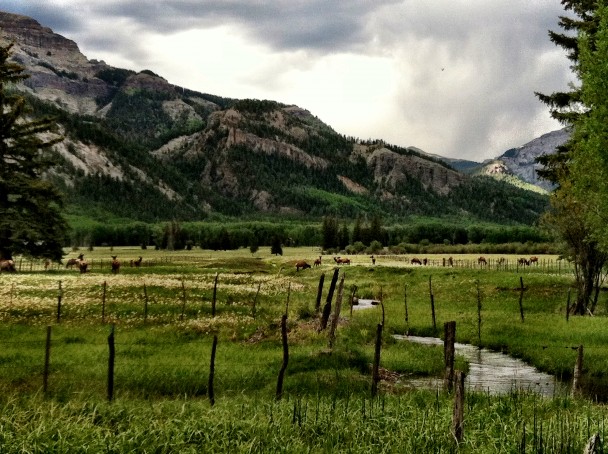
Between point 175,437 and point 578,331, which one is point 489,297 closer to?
point 578,331

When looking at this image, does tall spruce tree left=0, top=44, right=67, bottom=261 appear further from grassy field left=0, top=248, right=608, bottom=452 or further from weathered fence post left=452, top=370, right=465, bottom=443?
weathered fence post left=452, top=370, right=465, bottom=443

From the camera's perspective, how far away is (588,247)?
140 feet

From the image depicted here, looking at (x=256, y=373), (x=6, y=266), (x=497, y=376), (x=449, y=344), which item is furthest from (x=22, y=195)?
(x=449, y=344)

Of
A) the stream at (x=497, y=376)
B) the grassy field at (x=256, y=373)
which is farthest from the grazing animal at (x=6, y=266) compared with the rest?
the stream at (x=497, y=376)

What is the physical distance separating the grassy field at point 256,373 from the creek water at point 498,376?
0.97m

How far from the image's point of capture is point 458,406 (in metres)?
13.7

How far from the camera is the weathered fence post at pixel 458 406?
13.6 m

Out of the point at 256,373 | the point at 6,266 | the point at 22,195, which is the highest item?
the point at 22,195

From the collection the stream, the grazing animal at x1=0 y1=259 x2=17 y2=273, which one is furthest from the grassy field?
the grazing animal at x1=0 y1=259 x2=17 y2=273

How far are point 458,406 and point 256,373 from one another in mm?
12064

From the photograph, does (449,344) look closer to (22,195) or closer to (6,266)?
(6,266)

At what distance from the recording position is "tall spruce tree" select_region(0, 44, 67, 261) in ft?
196

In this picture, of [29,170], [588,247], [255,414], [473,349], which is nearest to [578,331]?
[473,349]

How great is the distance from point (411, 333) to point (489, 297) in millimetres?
17657
